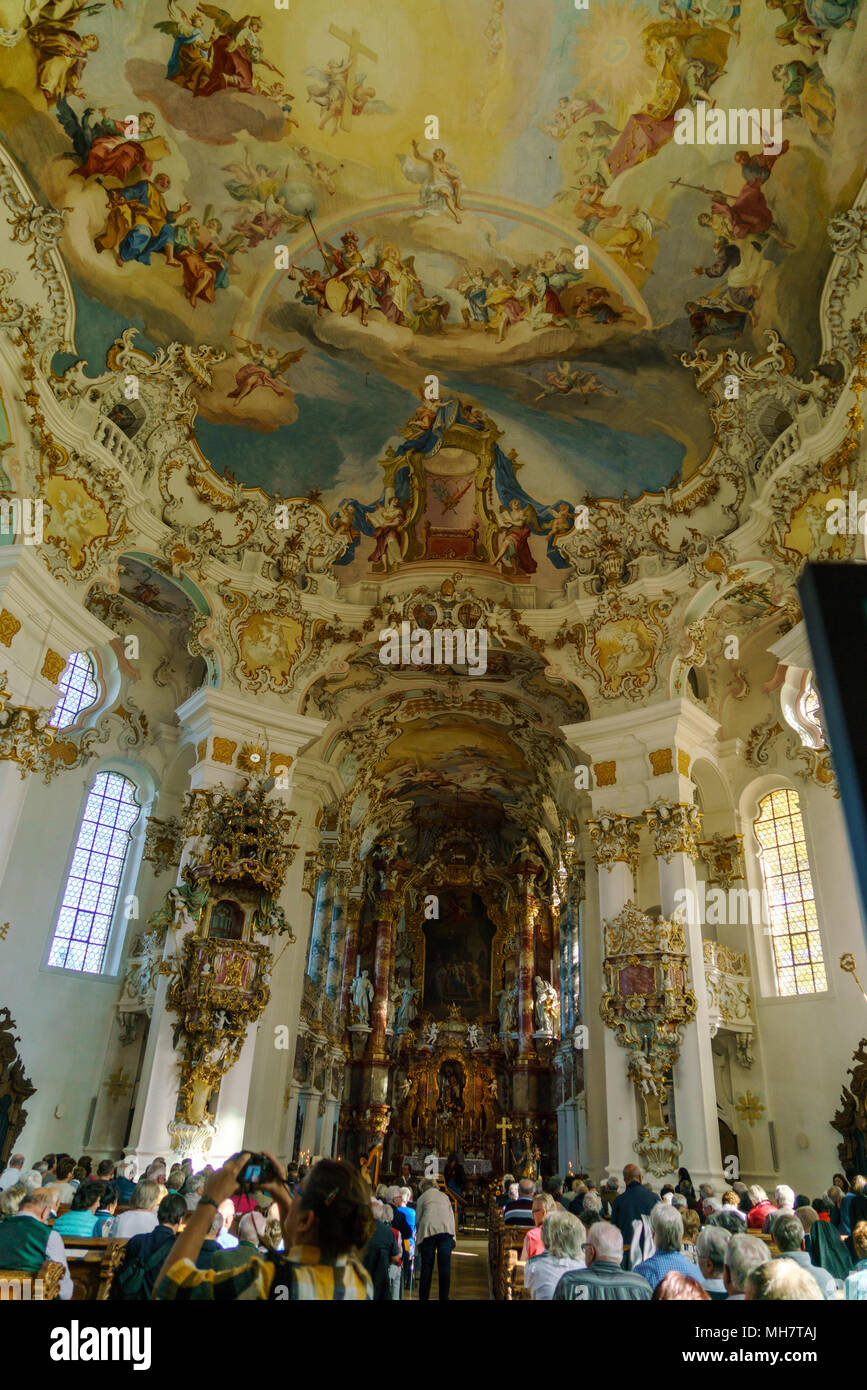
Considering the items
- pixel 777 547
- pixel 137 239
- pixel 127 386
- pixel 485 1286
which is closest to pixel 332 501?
pixel 127 386

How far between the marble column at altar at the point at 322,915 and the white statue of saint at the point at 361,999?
6.28 meters

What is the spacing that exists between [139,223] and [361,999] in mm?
22883

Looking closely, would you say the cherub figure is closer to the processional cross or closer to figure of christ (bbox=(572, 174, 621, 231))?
figure of christ (bbox=(572, 174, 621, 231))

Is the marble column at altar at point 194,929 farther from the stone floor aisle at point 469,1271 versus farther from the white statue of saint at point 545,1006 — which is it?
the white statue of saint at point 545,1006

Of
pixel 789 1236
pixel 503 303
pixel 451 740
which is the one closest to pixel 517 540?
pixel 503 303

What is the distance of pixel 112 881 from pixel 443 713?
8.71 metres

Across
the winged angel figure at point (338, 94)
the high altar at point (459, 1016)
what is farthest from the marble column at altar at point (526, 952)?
the winged angel figure at point (338, 94)

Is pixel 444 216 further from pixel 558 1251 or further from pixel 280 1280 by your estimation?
pixel 280 1280

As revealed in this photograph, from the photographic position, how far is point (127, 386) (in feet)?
49.6

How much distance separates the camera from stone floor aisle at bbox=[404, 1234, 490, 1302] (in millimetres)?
13492

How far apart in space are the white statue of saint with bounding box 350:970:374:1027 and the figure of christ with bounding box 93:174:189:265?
2210 cm

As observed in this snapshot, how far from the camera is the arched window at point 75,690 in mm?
16984

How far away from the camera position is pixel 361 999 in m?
29.0
